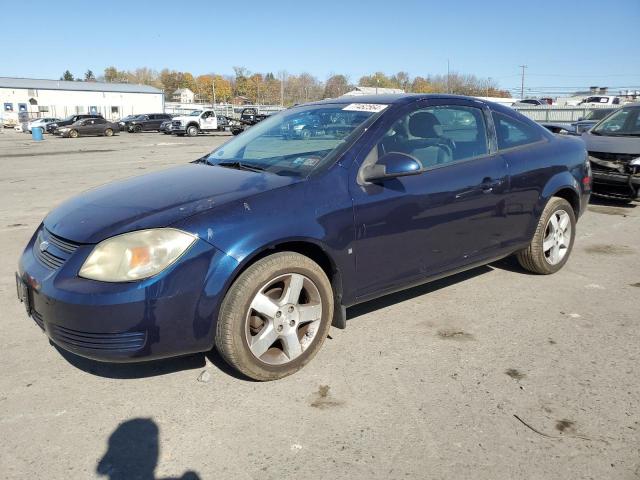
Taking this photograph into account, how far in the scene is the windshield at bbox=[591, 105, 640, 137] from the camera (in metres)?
8.36

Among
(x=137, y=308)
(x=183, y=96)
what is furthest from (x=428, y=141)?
Result: (x=183, y=96)

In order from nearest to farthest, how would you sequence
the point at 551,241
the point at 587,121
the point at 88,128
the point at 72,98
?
1. the point at 551,241
2. the point at 587,121
3. the point at 88,128
4. the point at 72,98

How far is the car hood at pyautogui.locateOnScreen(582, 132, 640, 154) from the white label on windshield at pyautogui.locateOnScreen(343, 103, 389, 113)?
5.66m

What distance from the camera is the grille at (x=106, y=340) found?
2.65 meters

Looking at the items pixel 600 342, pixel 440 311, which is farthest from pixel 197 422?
pixel 600 342

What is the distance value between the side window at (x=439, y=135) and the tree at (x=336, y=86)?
8155cm

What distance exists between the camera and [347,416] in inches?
108

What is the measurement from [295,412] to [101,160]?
52.3 ft

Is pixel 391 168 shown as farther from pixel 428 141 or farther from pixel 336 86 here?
pixel 336 86

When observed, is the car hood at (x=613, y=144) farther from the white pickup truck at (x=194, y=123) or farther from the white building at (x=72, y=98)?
the white building at (x=72, y=98)

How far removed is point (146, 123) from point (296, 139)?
1629 inches

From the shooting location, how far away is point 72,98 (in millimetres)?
69125

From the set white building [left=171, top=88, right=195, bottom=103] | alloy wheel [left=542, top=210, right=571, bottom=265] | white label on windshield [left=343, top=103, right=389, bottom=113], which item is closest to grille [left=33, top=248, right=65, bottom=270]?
white label on windshield [left=343, top=103, right=389, bottom=113]

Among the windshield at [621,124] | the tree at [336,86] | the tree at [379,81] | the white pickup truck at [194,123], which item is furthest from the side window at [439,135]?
the tree at [379,81]
